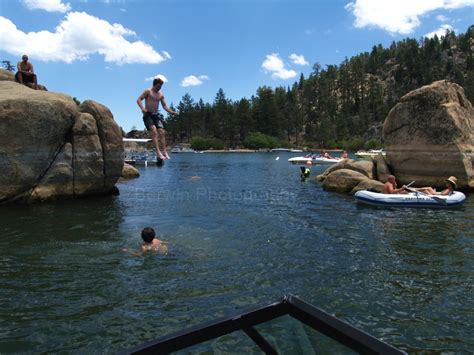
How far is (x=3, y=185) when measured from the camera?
1888 cm

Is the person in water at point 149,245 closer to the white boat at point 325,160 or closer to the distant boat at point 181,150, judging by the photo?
the white boat at point 325,160

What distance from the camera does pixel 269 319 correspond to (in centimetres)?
304

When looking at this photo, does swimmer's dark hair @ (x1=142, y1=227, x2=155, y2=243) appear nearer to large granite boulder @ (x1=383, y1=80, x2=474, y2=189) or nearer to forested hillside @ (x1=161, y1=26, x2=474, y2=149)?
large granite boulder @ (x1=383, y1=80, x2=474, y2=189)

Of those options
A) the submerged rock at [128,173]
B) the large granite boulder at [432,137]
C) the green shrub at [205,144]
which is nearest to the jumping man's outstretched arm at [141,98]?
the large granite boulder at [432,137]

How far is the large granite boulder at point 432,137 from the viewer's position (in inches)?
955

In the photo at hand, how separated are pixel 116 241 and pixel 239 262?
15.8ft

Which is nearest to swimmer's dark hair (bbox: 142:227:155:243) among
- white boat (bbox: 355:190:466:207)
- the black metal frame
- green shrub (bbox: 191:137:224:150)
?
the black metal frame

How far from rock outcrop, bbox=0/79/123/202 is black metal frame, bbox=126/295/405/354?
18.9m

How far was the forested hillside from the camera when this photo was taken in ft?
447

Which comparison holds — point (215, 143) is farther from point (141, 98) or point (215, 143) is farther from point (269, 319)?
point (269, 319)

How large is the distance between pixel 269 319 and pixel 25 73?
78.6 feet

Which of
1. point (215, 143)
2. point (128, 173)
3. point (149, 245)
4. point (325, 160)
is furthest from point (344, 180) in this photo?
point (215, 143)

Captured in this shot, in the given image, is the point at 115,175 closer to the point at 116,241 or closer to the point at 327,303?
the point at 116,241

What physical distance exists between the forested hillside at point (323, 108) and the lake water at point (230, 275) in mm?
112684
